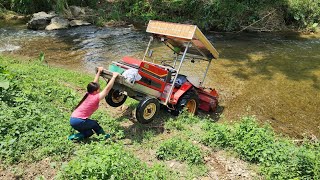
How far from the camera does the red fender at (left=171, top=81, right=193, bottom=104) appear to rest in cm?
862

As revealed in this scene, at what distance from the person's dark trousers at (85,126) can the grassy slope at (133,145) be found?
216mm

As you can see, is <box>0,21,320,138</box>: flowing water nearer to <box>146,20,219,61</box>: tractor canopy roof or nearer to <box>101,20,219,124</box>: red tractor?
<box>101,20,219,124</box>: red tractor

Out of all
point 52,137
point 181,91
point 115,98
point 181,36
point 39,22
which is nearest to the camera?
point 52,137

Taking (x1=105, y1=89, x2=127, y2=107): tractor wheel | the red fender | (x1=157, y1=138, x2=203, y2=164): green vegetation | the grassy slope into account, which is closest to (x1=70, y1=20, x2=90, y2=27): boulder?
the grassy slope

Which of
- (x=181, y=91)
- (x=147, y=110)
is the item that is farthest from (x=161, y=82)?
(x=147, y=110)

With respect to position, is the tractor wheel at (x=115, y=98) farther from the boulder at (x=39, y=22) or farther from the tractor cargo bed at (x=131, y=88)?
the boulder at (x=39, y=22)

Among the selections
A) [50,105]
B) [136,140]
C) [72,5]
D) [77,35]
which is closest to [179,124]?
[136,140]

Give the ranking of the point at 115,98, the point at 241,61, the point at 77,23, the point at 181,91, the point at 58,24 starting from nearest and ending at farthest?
the point at 181,91 → the point at 115,98 → the point at 241,61 → the point at 58,24 → the point at 77,23

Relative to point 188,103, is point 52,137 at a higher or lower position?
lower

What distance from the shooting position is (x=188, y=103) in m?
9.25

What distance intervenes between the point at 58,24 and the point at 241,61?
521 inches

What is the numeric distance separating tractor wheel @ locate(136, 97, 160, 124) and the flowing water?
8.84 ft

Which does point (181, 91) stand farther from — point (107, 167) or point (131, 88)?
point (107, 167)

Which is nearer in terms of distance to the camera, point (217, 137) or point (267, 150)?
point (267, 150)
